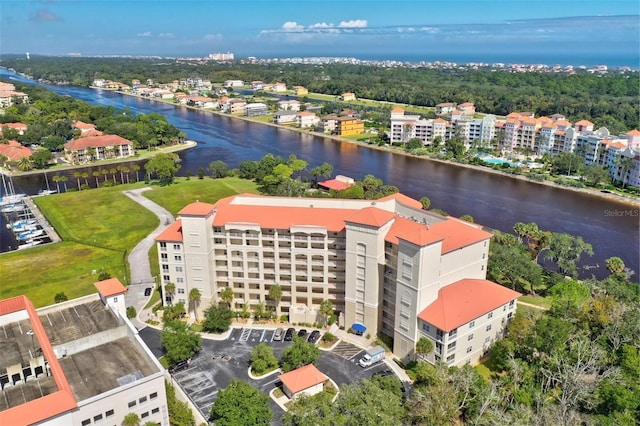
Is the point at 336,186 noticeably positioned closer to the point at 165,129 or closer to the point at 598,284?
the point at 598,284

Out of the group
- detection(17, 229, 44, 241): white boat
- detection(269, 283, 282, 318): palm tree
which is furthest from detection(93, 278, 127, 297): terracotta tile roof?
detection(17, 229, 44, 241): white boat

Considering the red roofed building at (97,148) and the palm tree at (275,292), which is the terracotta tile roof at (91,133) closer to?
the red roofed building at (97,148)

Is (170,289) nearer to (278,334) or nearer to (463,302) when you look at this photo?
(278,334)

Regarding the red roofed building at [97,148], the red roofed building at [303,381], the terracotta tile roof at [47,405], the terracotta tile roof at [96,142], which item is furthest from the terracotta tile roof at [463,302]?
the terracotta tile roof at [96,142]

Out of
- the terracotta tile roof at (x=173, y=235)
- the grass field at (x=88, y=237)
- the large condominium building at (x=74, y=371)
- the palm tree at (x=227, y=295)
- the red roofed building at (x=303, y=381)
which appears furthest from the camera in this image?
the grass field at (x=88, y=237)

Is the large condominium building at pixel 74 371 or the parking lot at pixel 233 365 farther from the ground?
the large condominium building at pixel 74 371

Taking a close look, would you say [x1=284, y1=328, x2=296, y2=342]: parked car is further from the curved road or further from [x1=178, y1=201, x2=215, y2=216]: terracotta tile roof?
the curved road
